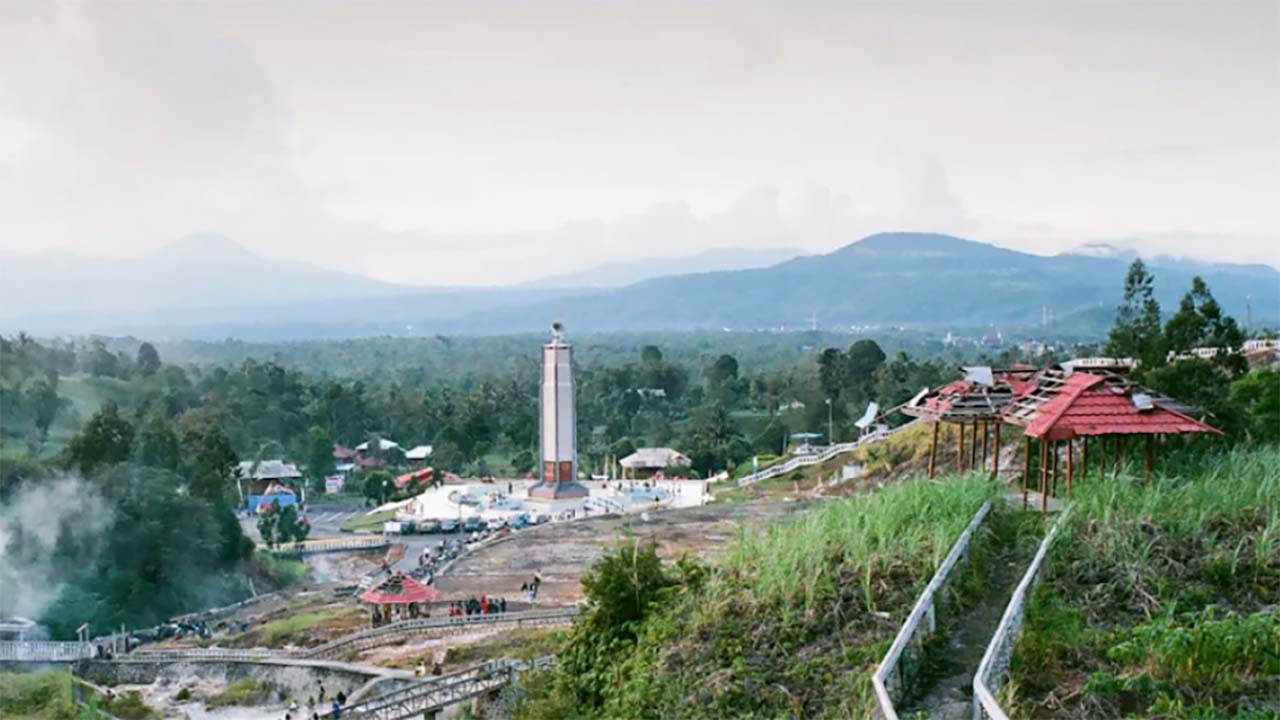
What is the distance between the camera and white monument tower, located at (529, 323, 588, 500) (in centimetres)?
3438

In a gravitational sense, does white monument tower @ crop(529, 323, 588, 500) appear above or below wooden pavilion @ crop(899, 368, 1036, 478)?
below

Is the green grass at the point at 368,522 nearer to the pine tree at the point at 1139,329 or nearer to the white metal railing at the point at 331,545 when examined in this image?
the white metal railing at the point at 331,545

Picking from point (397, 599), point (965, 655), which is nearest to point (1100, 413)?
point (965, 655)

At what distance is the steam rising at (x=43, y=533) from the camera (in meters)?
25.9

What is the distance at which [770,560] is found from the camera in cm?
1085

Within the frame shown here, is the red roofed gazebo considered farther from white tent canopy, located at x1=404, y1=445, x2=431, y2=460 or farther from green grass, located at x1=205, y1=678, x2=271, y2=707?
white tent canopy, located at x1=404, y1=445, x2=431, y2=460

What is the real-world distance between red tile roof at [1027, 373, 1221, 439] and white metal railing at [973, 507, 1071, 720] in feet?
9.08

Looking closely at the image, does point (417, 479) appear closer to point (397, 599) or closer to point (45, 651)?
point (45, 651)

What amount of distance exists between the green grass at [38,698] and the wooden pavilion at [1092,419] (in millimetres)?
11609

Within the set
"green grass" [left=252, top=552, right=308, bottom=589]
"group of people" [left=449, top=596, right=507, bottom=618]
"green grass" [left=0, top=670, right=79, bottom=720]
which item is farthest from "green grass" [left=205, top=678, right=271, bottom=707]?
"green grass" [left=252, top=552, right=308, bottom=589]

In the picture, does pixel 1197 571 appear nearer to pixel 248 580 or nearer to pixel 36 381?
pixel 248 580

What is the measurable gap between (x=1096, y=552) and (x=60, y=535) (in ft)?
77.5

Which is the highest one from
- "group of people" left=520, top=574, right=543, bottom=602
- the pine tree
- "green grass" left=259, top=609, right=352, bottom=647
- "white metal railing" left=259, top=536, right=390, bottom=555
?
the pine tree

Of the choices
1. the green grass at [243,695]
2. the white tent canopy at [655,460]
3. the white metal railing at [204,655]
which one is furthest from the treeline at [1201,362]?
the white tent canopy at [655,460]
